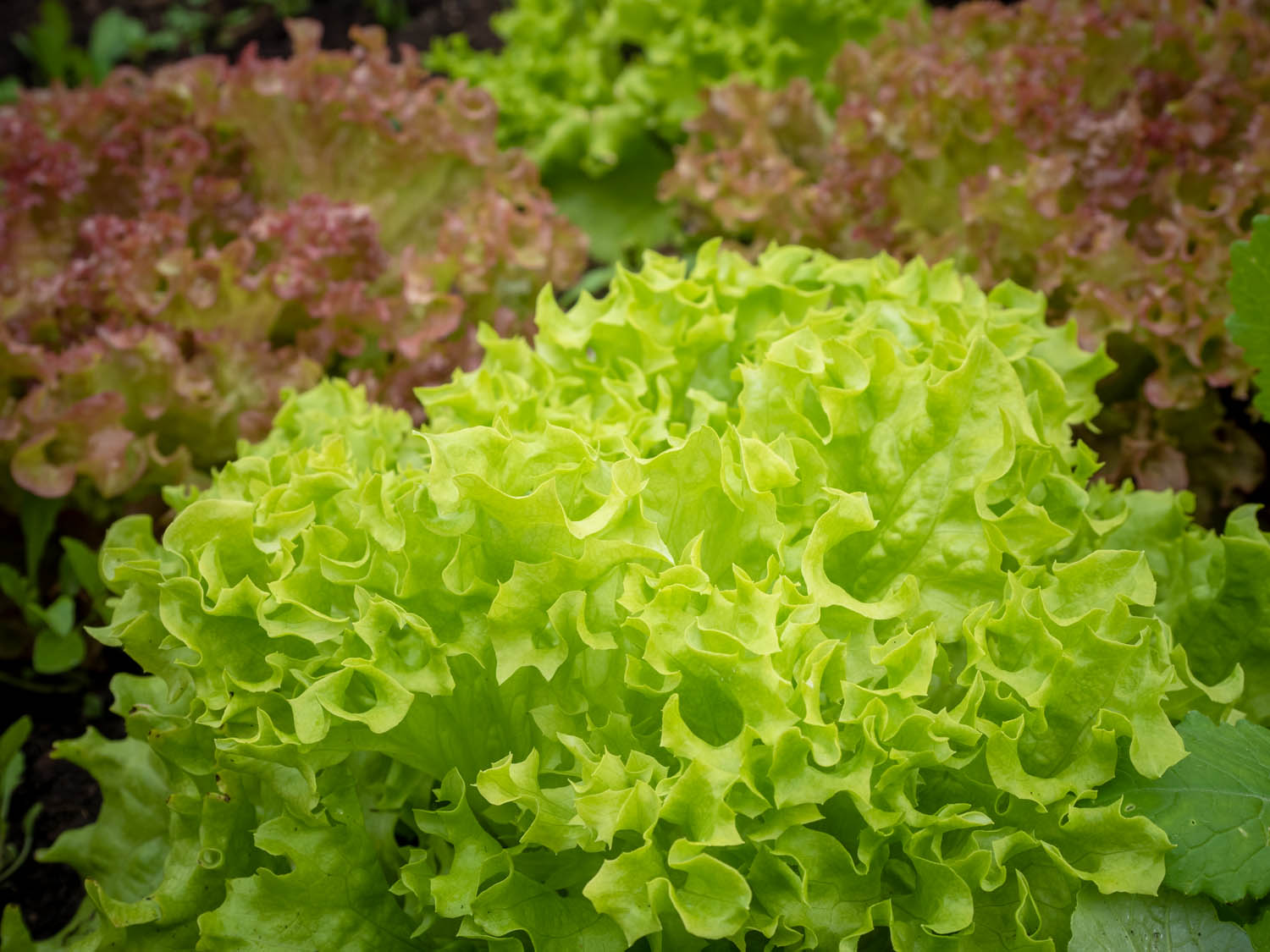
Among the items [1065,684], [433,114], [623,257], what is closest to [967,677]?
[1065,684]

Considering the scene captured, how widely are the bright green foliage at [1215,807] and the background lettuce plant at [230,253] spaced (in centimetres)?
176

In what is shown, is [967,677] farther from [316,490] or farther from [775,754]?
[316,490]

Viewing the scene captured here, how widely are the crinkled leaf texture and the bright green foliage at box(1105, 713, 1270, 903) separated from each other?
0.04 m

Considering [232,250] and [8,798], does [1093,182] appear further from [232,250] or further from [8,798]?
[8,798]

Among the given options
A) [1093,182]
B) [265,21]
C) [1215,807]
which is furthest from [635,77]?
[1215,807]

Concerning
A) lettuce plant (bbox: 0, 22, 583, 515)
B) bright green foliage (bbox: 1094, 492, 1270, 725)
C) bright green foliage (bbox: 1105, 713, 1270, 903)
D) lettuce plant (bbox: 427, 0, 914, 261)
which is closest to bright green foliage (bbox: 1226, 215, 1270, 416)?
bright green foliage (bbox: 1094, 492, 1270, 725)

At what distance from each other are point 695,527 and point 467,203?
1628 mm

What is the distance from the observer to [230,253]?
262 centimetres

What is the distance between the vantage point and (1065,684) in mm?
1451

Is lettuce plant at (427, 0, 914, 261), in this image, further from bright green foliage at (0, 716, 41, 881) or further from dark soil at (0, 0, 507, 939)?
bright green foliage at (0, 716, 41, 881)

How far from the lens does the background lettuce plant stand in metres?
2.50

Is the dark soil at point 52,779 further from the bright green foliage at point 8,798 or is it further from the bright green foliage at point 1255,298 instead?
the bright green foliage at point 1255,298

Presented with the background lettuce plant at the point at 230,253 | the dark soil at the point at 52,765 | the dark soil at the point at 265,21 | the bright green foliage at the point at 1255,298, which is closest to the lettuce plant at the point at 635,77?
the background lettuce plant at the point at 230,253

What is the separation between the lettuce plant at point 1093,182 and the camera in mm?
2492
